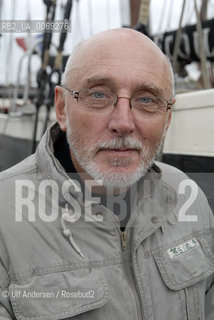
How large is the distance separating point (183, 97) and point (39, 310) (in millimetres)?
1687

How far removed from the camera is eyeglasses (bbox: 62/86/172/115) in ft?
4.72

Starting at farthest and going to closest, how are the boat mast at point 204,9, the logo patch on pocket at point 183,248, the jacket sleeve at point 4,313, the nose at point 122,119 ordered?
the boat mast at point 204,9 → the logo patch on pocket at point 183,248 → the nose at point 122,119 → the jacket sleeve at point 4,313

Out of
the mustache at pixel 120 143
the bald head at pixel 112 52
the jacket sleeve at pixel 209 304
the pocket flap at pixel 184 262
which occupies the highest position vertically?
the bald head at pixel 112 52

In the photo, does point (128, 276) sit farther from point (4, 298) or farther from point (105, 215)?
point (4, 298)

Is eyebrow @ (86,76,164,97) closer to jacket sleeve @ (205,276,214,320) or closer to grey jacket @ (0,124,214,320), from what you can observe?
grey jacket @ (0,124,214,320)

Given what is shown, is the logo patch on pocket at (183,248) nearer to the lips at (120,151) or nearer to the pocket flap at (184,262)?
the pocket flap at (184,262)

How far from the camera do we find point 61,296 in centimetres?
133

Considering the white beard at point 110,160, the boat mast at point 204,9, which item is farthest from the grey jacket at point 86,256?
the boat mast at point 204,9

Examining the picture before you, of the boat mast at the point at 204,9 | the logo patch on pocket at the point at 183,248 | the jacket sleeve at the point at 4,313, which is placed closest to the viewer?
the jacket sleeve at the point at 4,313

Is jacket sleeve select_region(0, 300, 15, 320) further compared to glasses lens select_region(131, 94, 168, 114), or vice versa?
glasses lens select_region(131, 94, 168, 114)

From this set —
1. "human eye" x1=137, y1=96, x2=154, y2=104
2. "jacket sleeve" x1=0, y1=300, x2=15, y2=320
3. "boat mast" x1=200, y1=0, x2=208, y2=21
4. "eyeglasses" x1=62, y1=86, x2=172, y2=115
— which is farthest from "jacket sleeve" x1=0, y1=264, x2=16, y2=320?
"boat mast" x1=200, y1=0, x2=208, y2=21

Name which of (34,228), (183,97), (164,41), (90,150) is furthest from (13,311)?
(164,41)

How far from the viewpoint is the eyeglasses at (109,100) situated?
144cm

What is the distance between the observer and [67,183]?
1.39m
